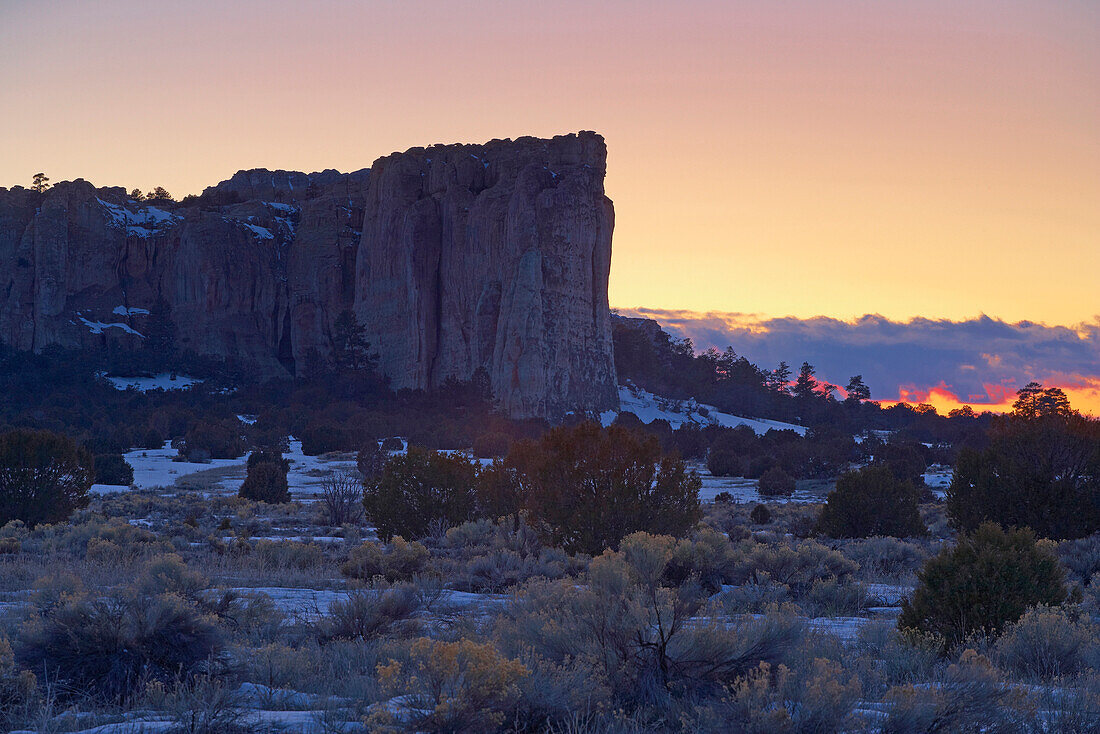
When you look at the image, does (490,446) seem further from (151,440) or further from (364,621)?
(364,621)

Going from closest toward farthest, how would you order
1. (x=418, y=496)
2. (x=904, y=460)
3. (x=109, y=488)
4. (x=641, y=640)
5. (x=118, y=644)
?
(x=641, y=640)
(x=118, y=644)
(x=418, y=496)
(x=109, y=488)
(x=904, y=460)

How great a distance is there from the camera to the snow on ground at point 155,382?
253ft

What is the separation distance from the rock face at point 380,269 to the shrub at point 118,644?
59.5 metres

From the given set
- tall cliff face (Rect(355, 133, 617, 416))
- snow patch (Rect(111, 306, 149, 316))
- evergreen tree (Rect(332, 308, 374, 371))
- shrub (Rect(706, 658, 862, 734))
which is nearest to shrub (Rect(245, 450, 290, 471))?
tall cliff face (Rect(355, 133, 617, 416))

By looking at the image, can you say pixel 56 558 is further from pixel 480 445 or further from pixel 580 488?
pixel 480 445

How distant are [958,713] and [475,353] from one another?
70830 mm

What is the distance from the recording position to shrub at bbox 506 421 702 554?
47.6 feet

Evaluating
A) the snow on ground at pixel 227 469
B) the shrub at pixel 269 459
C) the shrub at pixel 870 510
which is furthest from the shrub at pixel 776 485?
the shrub at pixel 269 459

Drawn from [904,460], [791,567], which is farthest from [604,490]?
[904,460]

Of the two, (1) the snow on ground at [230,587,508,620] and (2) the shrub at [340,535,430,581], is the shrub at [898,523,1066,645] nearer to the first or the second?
(1) the snow on ground at [230,587,508,620]

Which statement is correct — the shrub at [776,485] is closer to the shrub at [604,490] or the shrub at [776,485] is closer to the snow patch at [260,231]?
the shrub at [604,490]

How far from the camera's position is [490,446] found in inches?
1935

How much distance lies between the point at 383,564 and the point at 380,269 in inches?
2789

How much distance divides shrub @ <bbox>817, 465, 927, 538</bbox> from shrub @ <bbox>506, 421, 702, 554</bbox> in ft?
15.9
